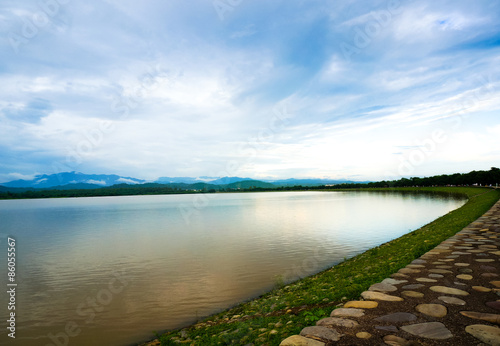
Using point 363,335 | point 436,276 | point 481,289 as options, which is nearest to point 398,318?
point 363,335

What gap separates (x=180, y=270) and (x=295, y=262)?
7.82 meters

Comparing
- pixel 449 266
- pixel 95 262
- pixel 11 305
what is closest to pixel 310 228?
pixel 95 262

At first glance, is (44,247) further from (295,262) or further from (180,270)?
(295,262)

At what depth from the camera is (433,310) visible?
5.22m

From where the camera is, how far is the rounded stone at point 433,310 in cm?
505

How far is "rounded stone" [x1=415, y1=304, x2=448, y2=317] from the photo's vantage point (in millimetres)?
5055

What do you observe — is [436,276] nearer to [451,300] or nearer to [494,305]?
[451,300]

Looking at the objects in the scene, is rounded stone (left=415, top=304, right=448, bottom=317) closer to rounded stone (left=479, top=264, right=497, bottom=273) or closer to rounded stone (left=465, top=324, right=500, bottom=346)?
rounded stone (left=465, top=324, right=500, bottom=346)

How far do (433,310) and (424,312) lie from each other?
21 cm

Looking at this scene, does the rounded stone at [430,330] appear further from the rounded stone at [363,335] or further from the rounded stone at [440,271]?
the rounded stone at [440,271]

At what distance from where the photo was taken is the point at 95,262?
21.2m

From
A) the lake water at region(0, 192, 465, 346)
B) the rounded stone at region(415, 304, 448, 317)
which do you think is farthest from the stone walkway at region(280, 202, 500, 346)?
the lake water at region(0, 192, 465, 346)

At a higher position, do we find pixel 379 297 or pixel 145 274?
pixel 379 297

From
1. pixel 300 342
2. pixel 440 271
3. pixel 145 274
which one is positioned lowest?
pixel 145 274
